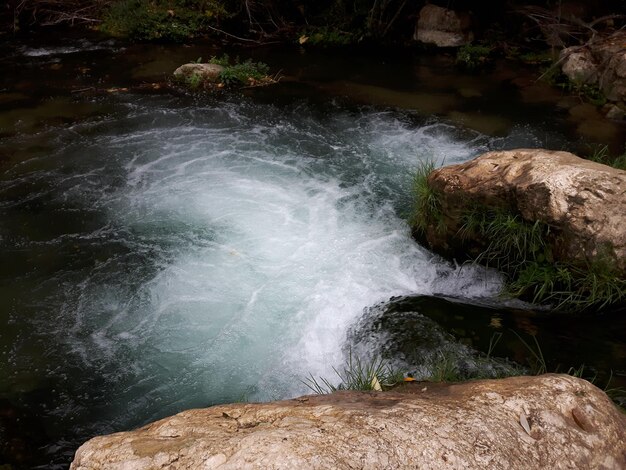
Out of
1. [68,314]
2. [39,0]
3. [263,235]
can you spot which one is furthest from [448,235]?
[39,0]

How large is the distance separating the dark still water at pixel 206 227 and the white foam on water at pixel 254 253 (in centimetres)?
2

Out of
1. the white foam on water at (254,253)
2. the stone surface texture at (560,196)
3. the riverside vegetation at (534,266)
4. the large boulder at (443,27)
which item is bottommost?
the white foam on water at (254,253)

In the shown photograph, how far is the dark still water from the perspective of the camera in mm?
4297

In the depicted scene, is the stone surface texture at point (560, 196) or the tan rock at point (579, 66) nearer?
the stone surface texture at point (560, 196)

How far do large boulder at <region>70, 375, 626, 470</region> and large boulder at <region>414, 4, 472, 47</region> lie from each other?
10077 mm

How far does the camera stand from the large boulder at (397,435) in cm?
205

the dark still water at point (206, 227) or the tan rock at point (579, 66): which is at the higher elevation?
the tan rock at point (579, 66)

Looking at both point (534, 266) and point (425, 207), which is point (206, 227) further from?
point (534, 266)

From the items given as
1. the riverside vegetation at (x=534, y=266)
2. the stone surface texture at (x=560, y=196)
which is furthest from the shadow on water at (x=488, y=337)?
the stone surface texture at (x=560, y=196)

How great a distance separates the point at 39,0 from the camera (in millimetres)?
13453

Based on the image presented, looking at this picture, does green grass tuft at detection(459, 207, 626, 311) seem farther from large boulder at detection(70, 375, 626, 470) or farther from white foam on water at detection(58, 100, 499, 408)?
large boulder at detection(70, 375, 626, 470)

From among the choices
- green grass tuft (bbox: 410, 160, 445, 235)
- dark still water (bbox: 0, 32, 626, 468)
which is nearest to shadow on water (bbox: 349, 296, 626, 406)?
dark still water (bbox: 0, 32, 626, 468)

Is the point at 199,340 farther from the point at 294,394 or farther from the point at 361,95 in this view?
the point at 361,95

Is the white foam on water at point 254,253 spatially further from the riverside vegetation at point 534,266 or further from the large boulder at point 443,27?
the large boulder at point 443,27
